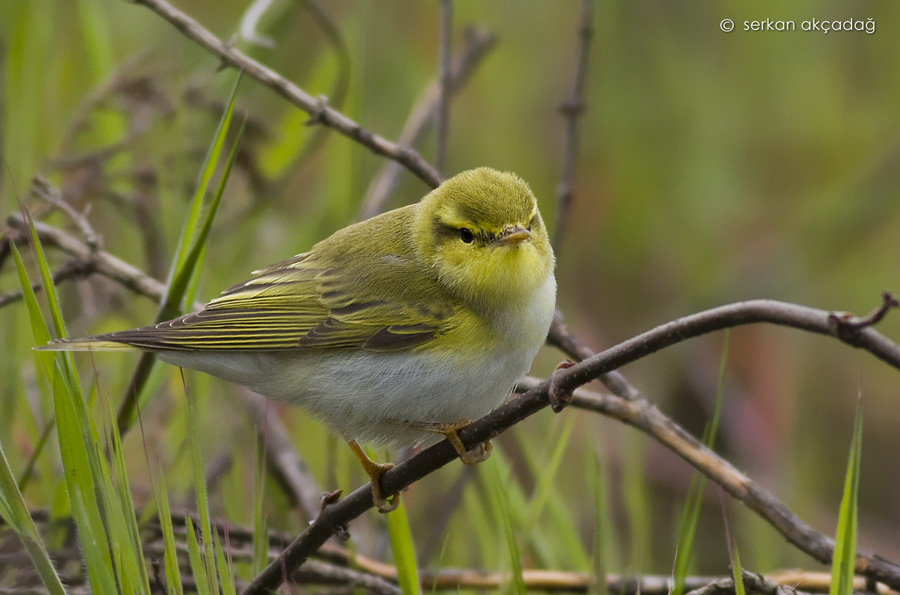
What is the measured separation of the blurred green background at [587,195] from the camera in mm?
3668

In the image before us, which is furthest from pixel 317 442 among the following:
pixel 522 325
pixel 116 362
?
pixel 522 325

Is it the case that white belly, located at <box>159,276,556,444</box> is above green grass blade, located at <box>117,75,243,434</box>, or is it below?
below

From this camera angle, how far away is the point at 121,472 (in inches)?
75.1

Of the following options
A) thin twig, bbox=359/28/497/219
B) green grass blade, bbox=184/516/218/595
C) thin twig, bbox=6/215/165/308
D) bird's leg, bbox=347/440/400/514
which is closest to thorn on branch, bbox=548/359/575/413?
bird's leg, bbox=347/440/400/514

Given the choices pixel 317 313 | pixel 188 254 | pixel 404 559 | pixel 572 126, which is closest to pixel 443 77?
pixel 572 126

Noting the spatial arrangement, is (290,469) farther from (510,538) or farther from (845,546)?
(845,546)

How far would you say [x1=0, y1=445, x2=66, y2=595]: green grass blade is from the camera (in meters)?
1.91

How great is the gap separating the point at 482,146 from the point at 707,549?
2.66 m

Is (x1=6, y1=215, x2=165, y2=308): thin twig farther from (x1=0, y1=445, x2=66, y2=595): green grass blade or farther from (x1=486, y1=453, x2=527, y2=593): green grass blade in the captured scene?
(x1=486, y1=453, x2=527, y2=593): green grass blade

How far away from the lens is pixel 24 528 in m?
1.92

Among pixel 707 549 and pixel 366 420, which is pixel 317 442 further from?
pixel 707 549

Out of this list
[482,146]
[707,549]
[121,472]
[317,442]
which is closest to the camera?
[121,472]

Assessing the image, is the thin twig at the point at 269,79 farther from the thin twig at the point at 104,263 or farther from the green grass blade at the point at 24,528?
the green grass blade at the point at 24,528

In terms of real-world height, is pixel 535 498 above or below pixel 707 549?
above
